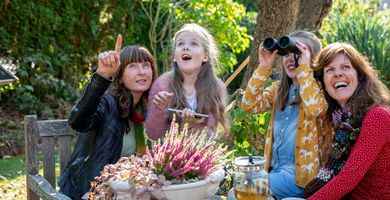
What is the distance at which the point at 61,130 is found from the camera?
359 centimetres

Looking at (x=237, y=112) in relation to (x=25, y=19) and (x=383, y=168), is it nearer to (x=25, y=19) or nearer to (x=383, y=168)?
(x=383, y=168)

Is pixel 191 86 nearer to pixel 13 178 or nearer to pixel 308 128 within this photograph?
pixel 308 128

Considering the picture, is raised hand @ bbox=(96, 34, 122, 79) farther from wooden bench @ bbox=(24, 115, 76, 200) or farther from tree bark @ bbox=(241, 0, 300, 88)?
tree bark @ bbox=(241, 0, 300, 88)

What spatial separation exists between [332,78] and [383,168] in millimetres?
474

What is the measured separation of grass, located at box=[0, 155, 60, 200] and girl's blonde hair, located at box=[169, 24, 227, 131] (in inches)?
116

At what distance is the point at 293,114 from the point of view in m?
3.10

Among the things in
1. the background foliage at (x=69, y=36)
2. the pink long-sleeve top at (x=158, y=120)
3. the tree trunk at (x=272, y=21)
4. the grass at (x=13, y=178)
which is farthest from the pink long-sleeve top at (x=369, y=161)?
the background foliage at (x=69, y=36)

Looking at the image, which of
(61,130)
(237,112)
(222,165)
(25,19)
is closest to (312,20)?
(237,112)

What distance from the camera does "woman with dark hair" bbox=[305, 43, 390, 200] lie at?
2.57 metres

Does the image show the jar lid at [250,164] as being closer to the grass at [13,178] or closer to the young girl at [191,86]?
the young girl at [191,86]

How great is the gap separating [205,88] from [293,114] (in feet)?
1.79

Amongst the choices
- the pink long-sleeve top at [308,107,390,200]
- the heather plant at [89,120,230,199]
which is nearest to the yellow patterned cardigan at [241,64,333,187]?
the pink long-sleeve top at [308,107,390,200]

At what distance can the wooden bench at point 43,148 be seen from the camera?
3.32 metres

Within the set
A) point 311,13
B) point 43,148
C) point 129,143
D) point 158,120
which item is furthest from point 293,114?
point 311,13
